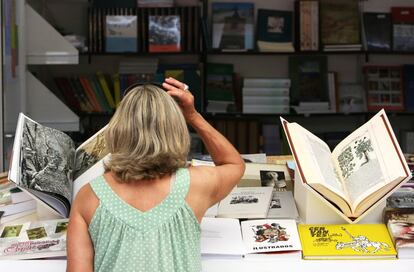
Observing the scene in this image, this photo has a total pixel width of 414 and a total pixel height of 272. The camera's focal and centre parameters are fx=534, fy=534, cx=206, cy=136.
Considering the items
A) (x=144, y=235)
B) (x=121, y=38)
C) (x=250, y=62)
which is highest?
(x=121, y=38)

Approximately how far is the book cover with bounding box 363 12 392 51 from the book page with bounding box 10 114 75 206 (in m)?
3.15

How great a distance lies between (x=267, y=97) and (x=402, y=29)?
3.95 ft

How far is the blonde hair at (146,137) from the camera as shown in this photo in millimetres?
1225

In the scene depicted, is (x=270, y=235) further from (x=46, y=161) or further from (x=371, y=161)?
(x=46, y=161)

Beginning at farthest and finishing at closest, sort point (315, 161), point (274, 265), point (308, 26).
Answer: point (308, 26), point (315, 161), point (274, 265)

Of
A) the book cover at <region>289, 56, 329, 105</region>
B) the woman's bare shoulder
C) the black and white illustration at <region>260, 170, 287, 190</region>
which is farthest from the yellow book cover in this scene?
the book cover at <region>289, 56, 329, 105</region>

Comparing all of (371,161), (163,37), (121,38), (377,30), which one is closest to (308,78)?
(377,30)

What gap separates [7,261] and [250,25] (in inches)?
128

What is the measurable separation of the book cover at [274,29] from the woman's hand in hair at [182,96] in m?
2.93

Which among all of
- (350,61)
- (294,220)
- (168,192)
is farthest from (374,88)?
(168,192)

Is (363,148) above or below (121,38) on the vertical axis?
below

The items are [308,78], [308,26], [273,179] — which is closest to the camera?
[273,179]

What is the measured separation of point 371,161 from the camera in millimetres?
1507

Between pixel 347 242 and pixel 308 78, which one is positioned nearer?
pixel 347 242
